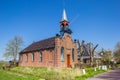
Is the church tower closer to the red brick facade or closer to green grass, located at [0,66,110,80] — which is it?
the red brick facade

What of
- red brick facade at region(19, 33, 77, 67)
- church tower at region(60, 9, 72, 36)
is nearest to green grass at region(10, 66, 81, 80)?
red brick facade at region(19, 33, 77, 67)

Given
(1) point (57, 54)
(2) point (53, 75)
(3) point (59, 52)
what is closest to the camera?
(2) point (53, 75)

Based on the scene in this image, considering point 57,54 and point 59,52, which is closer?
point 57,54

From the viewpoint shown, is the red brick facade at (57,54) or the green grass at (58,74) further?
the red brick facade at (57,54)

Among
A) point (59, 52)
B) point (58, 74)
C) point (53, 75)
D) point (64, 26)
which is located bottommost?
point (53, 75)

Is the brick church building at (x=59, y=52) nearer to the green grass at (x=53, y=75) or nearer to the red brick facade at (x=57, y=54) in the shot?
the red brick facade at (x=57, y=54)

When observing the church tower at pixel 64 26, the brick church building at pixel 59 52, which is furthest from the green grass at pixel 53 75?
the church tower at pixel 64 26

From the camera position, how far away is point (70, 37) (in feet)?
101

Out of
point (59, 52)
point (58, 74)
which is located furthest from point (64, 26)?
point (58, 74)

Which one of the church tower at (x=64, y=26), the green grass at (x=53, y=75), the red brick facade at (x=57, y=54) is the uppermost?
the church tower at (x=64, y=26)

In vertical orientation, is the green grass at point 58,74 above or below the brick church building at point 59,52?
below

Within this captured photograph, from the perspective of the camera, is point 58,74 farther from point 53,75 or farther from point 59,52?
point 59,52

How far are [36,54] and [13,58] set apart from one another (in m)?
23.2

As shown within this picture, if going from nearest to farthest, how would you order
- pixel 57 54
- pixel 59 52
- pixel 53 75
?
A: pixel 53 75, pixel 57 54, pixel 59 52
